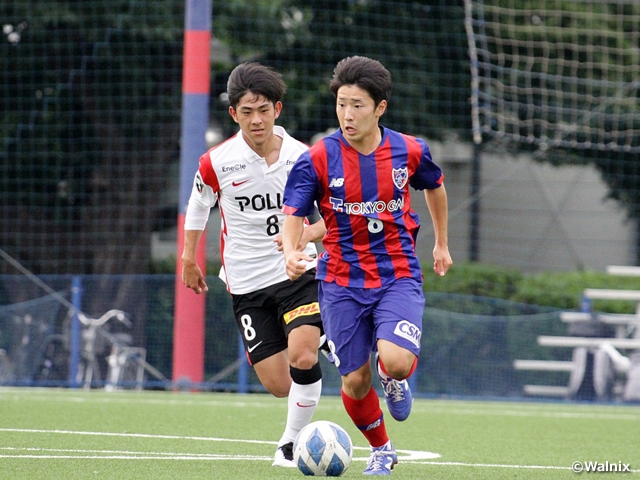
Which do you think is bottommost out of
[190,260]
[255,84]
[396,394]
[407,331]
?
[396,394]

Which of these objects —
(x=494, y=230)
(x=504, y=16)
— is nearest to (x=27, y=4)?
(x=504, y=16)

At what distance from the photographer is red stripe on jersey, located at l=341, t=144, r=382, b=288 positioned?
212 inches

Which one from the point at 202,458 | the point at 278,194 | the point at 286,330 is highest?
the point at 278,194

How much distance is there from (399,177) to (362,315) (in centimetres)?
68

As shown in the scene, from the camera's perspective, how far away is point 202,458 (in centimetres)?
589

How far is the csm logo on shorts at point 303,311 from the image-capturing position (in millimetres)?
6004

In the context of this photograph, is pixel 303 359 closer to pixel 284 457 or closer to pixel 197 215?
pixel 284 457

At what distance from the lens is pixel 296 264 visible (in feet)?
16.5

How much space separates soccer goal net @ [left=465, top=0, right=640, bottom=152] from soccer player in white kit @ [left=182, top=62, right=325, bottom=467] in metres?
10.3

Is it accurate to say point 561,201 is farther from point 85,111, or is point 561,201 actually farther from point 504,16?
point 85,111

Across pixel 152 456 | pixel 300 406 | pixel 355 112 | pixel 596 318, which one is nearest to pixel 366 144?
pixel 355 112

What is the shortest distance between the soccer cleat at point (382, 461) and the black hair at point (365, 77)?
1.66m

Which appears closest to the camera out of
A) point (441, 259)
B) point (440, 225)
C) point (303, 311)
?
point (441, 259)

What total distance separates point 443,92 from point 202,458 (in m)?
→ 11.6
